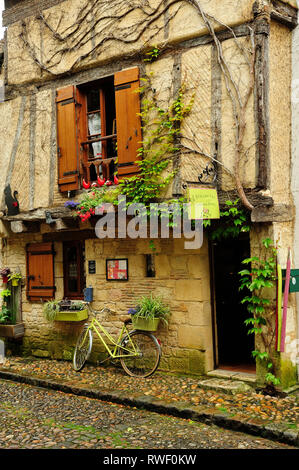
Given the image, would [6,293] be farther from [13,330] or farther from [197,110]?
[197,110]

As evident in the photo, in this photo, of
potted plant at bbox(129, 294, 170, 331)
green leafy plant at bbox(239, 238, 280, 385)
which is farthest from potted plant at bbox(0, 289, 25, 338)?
green leafy plant at bbox(239, 238, 280, 385)

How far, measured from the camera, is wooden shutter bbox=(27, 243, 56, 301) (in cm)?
859

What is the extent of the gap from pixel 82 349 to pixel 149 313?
1.34 meters

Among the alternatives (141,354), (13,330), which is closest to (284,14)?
(141,354)

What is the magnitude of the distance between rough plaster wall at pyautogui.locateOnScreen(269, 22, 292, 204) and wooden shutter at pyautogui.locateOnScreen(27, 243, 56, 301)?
13.3ft

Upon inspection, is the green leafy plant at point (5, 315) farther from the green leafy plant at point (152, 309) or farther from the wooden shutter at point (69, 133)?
the green leafy plant at point (152, 309)

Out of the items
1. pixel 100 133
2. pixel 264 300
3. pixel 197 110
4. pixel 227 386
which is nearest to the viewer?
pixel 264 300

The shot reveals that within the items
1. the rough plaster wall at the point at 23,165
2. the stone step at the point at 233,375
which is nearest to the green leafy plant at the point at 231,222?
the stone step at the point at 233,375

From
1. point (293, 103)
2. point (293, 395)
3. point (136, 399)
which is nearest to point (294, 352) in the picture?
point (293, 395)

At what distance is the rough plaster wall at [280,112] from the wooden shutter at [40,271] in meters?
4.05

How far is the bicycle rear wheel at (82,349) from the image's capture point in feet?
24.6

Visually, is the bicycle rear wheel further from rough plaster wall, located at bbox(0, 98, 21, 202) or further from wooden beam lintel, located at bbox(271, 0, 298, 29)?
wooden beam lintel, located at bbox(271, 0, 298, 29)

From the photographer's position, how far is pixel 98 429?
5.20m
